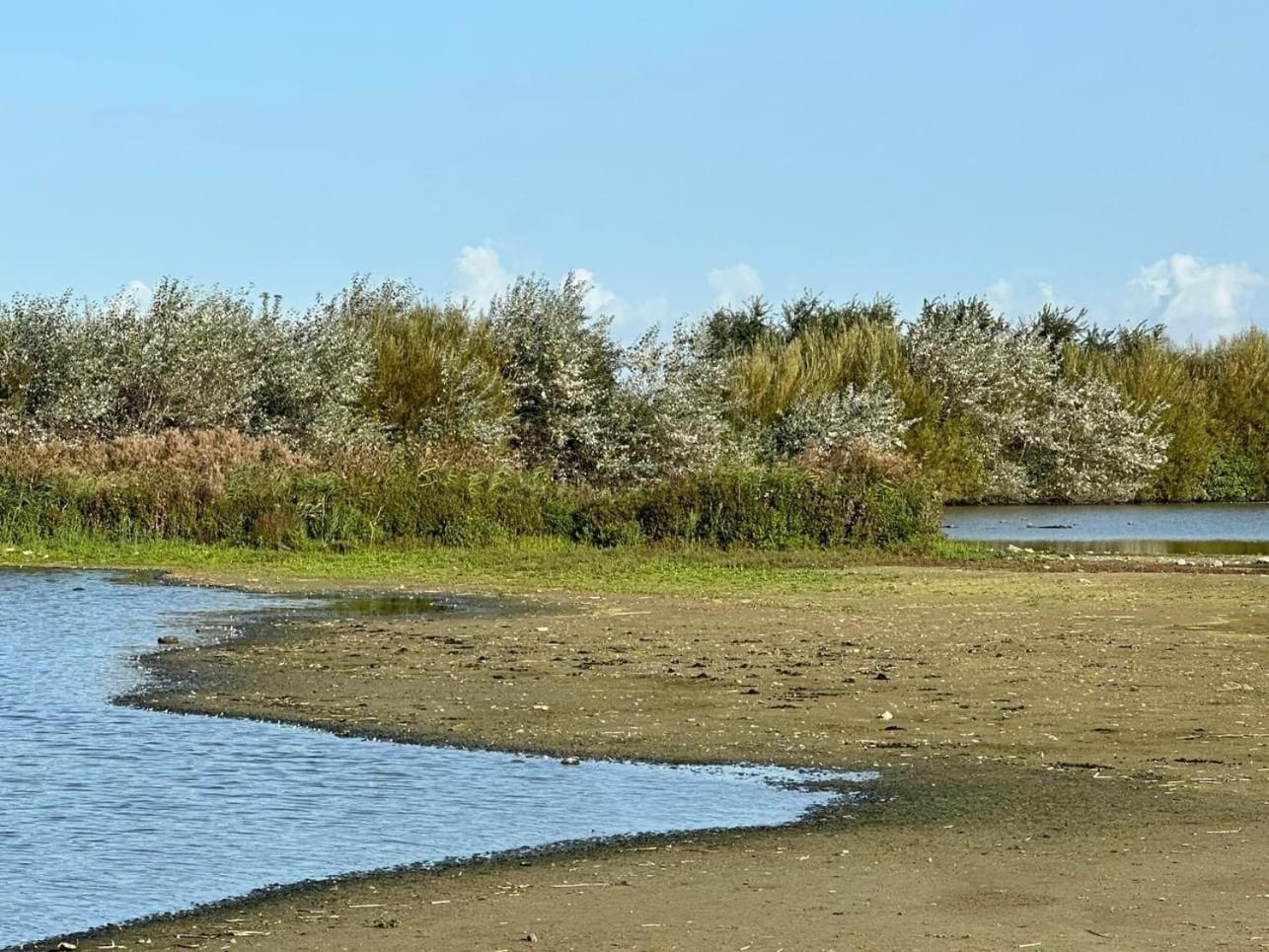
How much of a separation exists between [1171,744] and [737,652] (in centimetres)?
635

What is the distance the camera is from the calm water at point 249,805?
9.72 metres

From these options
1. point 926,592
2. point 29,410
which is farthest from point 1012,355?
point 926,592

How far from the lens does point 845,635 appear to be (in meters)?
20.7

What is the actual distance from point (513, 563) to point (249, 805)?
66.4ft

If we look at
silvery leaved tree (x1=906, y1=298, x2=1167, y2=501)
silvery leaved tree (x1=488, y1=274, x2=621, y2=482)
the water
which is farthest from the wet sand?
silvery leaved tree (x1=906, y1=298, x2=1167, y2=501)

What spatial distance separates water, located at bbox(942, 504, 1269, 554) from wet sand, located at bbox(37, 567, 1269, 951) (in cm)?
1759

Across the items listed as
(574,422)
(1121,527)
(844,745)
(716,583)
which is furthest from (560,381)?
(844,745)

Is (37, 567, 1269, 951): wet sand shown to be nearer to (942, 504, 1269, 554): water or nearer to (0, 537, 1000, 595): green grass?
(0, 537, 1000, 595): green grass

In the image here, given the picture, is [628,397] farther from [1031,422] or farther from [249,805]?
[249,805]

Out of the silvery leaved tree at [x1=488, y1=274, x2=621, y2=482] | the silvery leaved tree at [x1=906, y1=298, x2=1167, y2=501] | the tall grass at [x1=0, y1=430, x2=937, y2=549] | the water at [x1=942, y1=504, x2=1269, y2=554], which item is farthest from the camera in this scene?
the silvery leaved tree at [x1=906, y1=298, x2=1167, y2=501]

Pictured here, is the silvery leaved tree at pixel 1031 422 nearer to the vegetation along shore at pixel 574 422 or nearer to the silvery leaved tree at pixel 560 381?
the vegetation along shore at pixel 574 422

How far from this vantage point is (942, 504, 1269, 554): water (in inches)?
1710

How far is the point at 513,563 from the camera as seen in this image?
31797 mm

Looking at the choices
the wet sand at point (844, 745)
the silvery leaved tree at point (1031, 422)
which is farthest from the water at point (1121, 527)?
the wet sand at point (844, 745)
